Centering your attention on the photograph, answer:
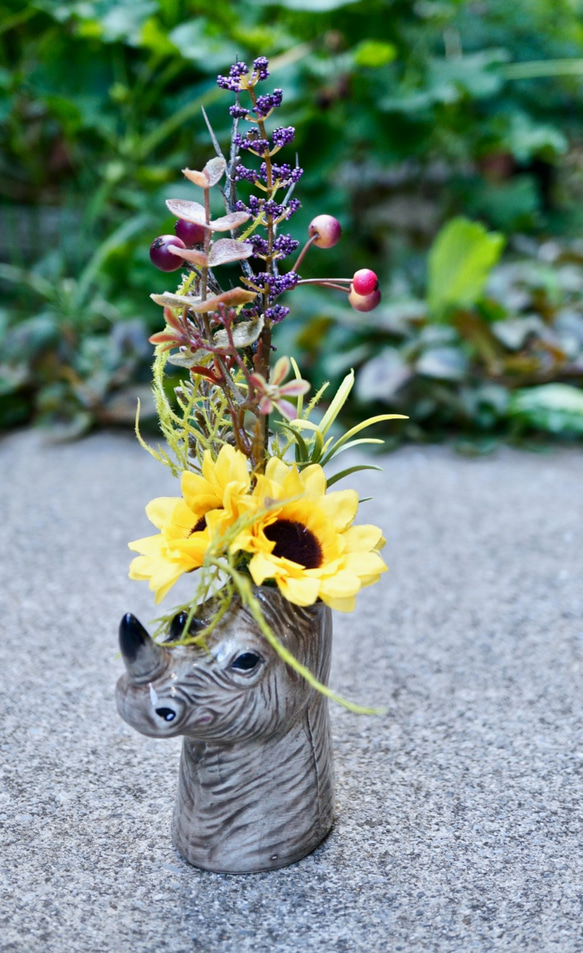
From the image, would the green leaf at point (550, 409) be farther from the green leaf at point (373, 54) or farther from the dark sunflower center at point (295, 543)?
the dark sunflower center at point (295, 543)

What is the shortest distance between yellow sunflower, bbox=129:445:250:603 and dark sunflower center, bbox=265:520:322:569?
4cm

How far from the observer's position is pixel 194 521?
78cm

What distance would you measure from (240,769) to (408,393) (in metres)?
1.54

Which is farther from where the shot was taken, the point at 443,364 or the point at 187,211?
the point at 443,364

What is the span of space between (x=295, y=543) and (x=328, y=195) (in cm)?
210

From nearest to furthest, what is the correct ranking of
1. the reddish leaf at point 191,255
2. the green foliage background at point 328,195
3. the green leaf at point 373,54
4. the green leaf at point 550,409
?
1. the reddish leaf at point 191,255
2. the green leaf at point 550,409
3. the green foliage background at point 328,195
4. the green leaf at point 373,54

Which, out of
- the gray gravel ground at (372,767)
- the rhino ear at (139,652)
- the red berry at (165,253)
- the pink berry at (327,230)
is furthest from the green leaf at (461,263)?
the rhino ear at (139,652)

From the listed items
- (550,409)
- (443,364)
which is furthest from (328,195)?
(550,409)

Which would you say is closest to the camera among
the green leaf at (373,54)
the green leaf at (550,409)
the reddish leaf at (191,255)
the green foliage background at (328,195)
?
the reddish leaf at (191,255)

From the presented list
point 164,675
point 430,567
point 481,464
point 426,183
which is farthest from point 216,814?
point 426,183

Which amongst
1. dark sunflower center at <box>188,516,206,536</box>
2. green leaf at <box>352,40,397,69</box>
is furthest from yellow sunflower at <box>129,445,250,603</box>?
green leaf at <box>352,40,397,69</box>

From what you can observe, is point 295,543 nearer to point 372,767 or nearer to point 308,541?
point 308,541

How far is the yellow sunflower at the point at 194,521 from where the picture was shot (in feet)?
2.41

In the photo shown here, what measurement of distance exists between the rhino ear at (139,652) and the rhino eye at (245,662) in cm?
6
